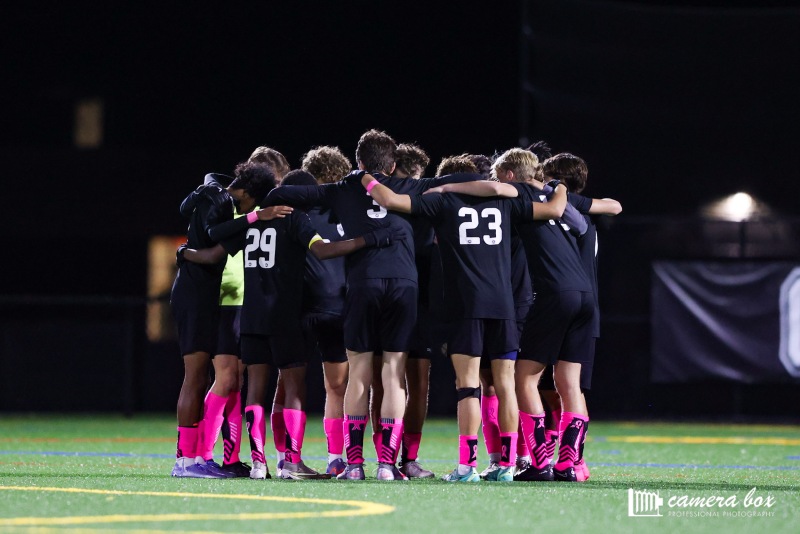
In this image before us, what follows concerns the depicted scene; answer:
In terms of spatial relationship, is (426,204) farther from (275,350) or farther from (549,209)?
(275,350)

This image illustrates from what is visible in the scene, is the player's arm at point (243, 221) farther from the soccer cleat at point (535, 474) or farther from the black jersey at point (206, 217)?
the soccer cleat at point (535, 474)

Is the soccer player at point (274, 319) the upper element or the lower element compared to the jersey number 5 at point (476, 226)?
Result: lower

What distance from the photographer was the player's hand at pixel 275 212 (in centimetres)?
884

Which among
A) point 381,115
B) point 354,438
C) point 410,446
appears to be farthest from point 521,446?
point 381,115

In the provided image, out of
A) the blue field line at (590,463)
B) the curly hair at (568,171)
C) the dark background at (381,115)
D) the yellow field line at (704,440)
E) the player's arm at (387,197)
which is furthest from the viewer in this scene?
the dark background at (381,115)

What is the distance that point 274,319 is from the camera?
891 centimetres

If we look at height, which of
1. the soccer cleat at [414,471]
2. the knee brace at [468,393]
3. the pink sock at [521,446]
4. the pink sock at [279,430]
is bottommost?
the soccer cleat at [414,471]

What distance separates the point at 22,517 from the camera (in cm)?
672

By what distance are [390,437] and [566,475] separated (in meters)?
1.08

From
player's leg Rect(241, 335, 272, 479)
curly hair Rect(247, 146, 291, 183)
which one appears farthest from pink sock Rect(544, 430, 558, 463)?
curly hair Rect(247, 146, 291, 183)

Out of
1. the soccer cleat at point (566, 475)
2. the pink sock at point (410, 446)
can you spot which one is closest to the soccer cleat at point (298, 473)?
the pink sock at point (410, 446)

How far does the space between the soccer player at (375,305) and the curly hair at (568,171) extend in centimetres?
87

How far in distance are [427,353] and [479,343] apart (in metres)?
0.73

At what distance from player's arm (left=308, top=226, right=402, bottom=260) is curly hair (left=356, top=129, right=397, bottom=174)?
41 cm
